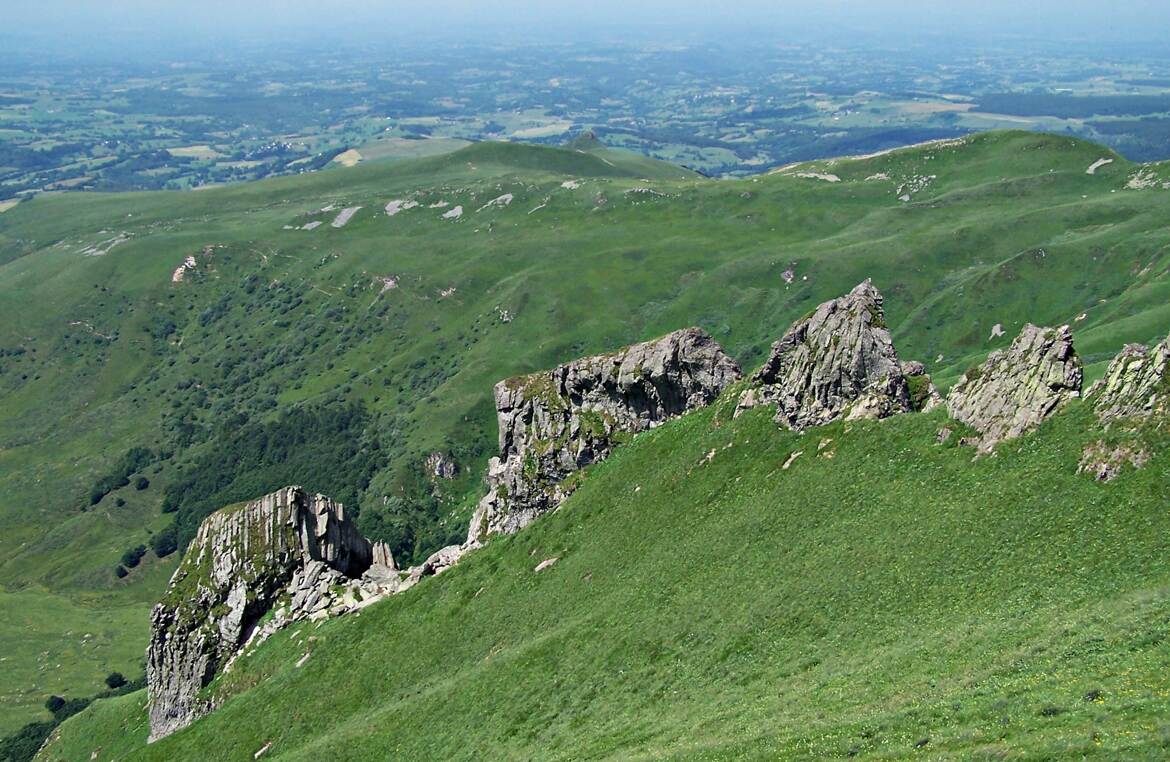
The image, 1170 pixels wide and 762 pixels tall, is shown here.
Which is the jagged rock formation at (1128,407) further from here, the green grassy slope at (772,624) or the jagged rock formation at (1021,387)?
the jagged rock formation at (1021,387)

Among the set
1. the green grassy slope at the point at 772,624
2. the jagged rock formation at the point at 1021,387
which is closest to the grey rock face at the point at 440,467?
the green grassy slope at the point at 772,624

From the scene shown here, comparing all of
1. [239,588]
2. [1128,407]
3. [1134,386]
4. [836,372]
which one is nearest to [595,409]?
[836,372]

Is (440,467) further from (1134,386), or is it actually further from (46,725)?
(1134,386)

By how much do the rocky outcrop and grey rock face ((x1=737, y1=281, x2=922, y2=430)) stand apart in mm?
17014

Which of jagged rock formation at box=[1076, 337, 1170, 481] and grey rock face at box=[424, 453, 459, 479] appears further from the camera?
grey rock face at box=[424, 453, 459, 479]

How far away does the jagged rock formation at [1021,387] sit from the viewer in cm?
6025

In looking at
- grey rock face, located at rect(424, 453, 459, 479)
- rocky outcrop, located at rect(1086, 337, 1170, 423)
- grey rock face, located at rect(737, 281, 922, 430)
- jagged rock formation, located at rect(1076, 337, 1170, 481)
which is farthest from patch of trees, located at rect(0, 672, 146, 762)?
rocky outcrop, located at rect(1086, 337, 1170, 423)

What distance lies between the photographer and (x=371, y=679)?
253ft

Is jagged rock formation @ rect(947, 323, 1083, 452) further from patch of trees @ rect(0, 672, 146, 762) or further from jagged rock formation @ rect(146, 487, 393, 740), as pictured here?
patch of trees @ rect(0, 672, 146, 762)

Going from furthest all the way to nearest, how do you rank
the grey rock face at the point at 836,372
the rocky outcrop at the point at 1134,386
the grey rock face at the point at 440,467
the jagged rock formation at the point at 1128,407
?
the grey rock face at the point at 440,467 → the grey rock face at the point at 836,372 → the rocky outcrop at the point at 1134,386 → the jagged rock formation at the point at 1128,407

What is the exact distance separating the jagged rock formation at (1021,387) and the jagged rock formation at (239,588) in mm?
63200

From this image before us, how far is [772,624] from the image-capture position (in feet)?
183

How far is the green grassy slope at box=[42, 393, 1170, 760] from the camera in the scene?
124ft

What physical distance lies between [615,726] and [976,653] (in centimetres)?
2214
